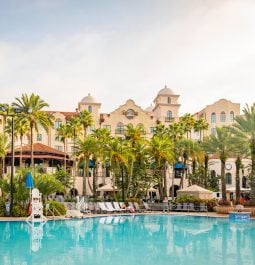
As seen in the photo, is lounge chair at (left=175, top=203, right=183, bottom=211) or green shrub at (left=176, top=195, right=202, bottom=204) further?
lounge chair at (left=175, top=203, right=183, bottom=211)

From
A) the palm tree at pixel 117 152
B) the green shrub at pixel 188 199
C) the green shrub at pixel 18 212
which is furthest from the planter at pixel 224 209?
the green shrub at pixel 18 212

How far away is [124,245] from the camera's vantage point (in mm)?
18766

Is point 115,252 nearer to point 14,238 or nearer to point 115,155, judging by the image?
point 14,238

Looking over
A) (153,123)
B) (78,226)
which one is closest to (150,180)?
(153,123)

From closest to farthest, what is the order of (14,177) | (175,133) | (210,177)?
(14,177) → (175,133) → (210,177)

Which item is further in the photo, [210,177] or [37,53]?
[210,177]

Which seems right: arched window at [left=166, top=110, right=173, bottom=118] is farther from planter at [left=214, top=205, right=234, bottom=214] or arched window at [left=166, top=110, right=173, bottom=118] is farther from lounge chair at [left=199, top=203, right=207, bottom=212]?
planter at [left=214, top=205, right=234, bottom=214]

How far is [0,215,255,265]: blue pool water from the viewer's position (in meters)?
15.0

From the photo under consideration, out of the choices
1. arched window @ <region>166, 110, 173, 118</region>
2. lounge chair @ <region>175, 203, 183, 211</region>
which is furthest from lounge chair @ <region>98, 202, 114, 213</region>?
arched window @ <region>166, 110, 173, 118</region>

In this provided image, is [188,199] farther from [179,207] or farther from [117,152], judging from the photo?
[117,152]

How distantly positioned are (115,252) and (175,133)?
123 feet

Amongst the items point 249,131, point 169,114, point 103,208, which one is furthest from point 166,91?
point 103,208

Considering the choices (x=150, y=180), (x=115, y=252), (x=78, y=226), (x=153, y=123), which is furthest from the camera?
(x=153, y=123)

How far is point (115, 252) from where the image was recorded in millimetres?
16828
